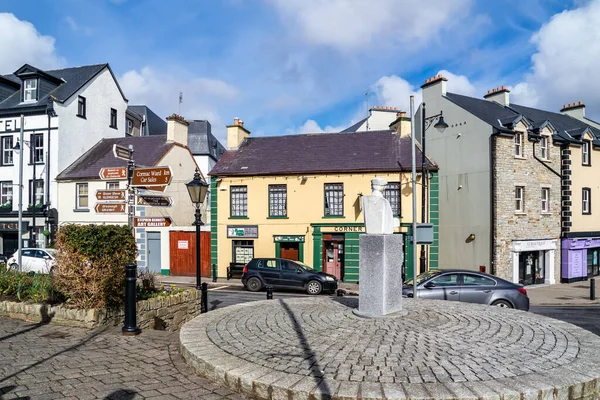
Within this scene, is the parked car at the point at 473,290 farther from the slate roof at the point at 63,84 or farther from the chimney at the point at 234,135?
the slate roof at the point at 63,84

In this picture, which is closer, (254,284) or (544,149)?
(254,284)

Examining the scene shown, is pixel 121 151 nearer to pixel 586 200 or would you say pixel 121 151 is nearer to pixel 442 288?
pixel 442 288

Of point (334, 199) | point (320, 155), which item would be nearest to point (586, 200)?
point (334, 199)

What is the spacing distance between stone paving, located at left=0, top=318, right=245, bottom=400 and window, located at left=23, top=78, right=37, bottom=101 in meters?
26.0

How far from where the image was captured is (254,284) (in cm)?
1859

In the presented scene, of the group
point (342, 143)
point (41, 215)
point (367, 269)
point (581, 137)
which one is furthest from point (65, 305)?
point (581, 137)

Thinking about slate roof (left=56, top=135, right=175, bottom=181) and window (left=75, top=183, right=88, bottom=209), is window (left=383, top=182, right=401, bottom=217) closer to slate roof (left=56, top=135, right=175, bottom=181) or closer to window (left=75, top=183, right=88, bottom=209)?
slate roof (left=56, top=135, right=175, bottom=181)

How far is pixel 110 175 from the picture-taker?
9.84 meters

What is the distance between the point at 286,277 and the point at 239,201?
718cm

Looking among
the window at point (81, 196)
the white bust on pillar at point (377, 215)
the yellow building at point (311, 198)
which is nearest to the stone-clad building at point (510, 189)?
the yellow building at point (311, 198)

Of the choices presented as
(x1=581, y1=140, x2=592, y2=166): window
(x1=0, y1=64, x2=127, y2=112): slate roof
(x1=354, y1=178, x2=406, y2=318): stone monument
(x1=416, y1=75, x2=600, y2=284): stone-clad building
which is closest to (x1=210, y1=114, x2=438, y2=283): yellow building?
(x1=416, y1=75, x2=600, y2=284): stone-clad building

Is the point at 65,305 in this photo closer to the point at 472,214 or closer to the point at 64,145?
the point at 472,214

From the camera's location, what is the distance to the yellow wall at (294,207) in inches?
868

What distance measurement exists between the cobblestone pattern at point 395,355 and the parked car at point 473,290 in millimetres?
3542
